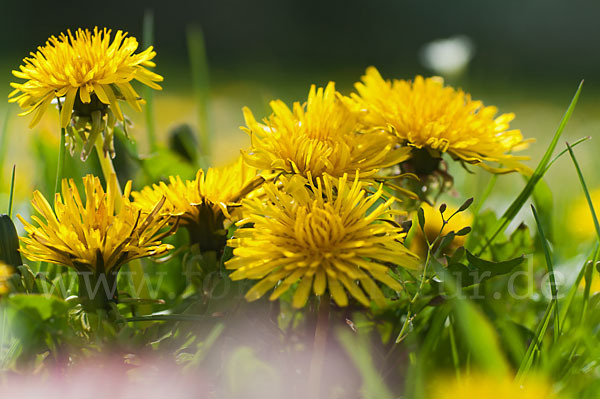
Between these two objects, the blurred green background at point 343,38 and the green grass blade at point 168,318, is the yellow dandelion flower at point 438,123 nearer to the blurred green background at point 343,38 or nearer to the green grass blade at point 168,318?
the green grass blade at point 168,318

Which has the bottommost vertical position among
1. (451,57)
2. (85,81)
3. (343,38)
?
(85,81)

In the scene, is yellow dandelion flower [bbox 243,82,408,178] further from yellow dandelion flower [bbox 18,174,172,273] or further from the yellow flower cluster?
yellow dandelion flower [bbox 18,174,172,273]

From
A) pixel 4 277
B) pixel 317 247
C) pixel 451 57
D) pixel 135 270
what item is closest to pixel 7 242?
pixel 4 277

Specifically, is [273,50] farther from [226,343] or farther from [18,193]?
[226,343]

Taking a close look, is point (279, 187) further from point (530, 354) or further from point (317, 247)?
point (530, 354)

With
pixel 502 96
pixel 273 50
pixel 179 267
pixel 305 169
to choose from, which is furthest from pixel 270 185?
pixel 273 50

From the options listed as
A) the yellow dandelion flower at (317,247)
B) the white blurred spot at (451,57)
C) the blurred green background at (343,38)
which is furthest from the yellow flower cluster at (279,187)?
the blurred green background at (343,38)

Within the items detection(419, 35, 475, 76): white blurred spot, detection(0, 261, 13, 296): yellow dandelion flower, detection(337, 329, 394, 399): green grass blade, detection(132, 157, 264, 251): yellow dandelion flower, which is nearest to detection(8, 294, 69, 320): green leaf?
detection(0, 261, 13, 296): yellow dandelion flower

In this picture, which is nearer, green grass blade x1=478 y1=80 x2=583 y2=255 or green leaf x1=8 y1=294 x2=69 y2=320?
green leaf x1=8 y1=294 x2=69 y2=320
